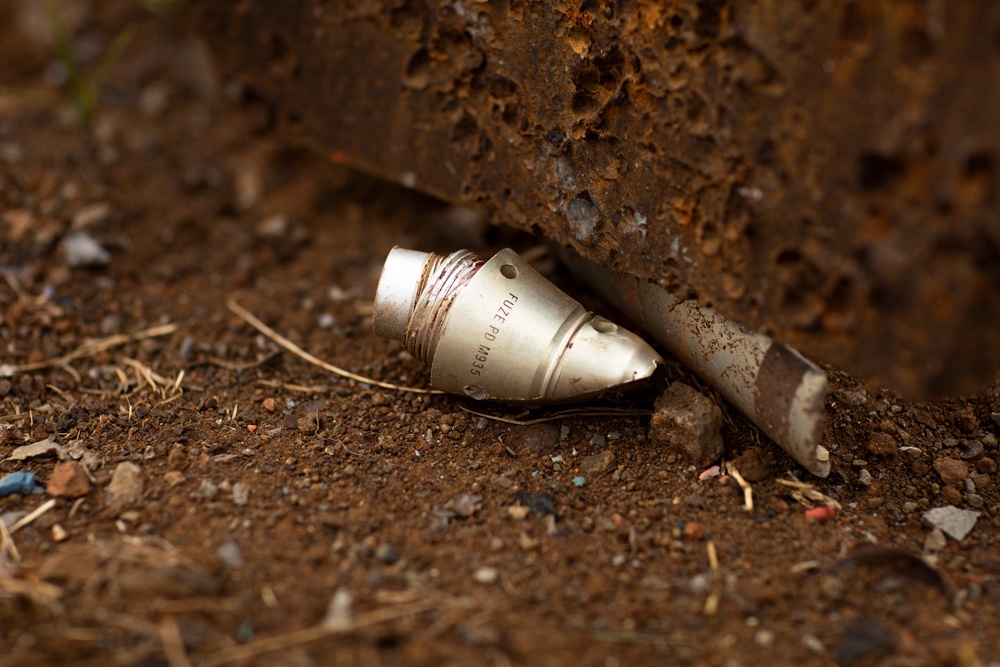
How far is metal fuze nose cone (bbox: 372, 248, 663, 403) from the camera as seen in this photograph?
202cm

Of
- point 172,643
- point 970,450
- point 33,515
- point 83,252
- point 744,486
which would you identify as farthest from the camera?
point 83,252

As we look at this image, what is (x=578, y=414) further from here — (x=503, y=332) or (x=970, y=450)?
(x=970, y=450)

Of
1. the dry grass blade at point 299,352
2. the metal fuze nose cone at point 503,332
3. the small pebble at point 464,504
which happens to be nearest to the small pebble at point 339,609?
the small pebble at point 464,504

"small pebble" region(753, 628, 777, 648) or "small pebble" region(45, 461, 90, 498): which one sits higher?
"small pebble" region(753, 628, 777, 648)

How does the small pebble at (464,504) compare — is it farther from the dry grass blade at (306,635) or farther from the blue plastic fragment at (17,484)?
the blue plastic fragment at (17,484)

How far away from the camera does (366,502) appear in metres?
1.92

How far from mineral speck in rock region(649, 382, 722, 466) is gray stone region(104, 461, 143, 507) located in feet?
3.91

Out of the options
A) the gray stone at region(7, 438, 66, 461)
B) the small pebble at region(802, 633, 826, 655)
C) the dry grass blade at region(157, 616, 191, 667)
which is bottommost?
the gray stone at region(7, 438, 66, 461)

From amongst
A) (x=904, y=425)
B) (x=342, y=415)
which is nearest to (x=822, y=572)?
(x=904, y=425)

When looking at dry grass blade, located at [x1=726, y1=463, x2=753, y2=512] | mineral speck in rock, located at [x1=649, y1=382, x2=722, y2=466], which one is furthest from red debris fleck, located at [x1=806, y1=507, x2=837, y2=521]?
mineral speck in rock, located at [x1=649, y1=382, x2=722, y2=466]

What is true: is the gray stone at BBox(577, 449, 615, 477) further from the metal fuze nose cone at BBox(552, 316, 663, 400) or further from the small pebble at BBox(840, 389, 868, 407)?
the small pebble at BBox(840, 389, 868, 407)

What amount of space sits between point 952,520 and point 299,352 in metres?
1.75

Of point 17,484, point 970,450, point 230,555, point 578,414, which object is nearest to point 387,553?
point 230,555

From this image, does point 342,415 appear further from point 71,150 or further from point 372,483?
point 71,150
